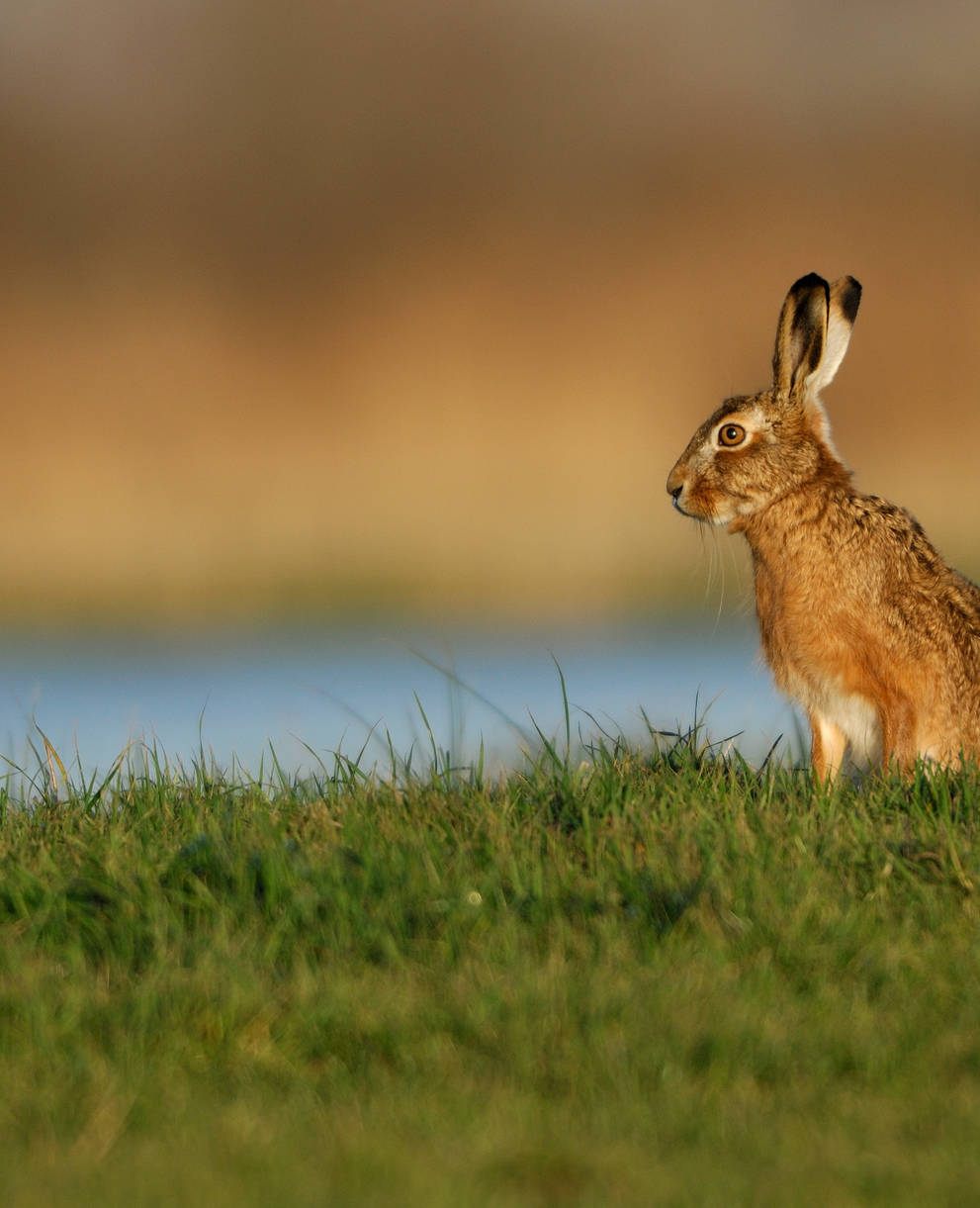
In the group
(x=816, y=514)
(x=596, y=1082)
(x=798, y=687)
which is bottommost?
(x=596, y=1082)

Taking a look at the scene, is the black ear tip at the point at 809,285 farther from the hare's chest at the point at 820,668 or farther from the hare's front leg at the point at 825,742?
the hare's front leg at the point at 825,742

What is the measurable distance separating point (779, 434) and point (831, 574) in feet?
2.42

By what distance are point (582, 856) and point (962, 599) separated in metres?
2.52

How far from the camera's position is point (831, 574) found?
642 centimetres

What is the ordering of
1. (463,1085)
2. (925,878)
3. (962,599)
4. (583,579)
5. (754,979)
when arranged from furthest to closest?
(583,579) < (962,599) < (925,878) < (754,979) < (463,1085)

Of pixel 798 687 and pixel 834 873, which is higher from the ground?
pixel 798 687

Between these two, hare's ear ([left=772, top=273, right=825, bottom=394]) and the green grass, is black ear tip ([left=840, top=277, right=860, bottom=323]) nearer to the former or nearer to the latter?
hare's ear ([left=772, top=273, right=825, bottom=394])

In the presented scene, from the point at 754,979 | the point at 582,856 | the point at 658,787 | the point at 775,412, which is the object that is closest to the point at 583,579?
the point at 775,412

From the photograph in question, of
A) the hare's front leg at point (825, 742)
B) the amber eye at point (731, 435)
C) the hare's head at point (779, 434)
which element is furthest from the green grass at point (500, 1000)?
the amber eye at point (731, 435)

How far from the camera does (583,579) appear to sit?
13.4 meters

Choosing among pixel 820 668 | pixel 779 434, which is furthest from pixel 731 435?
pixel 820 668

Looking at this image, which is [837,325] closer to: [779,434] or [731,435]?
[779,434]

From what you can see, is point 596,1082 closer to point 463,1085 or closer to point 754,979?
point 463,1085

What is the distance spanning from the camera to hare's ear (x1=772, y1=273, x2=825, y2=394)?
21.8 feet
